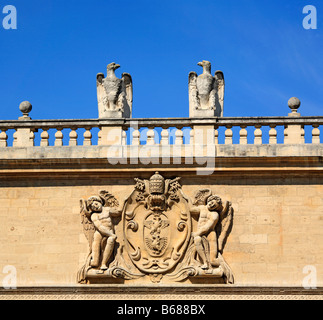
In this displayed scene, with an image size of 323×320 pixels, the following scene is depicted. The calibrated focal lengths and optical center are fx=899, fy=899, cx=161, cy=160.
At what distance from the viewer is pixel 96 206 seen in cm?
1761

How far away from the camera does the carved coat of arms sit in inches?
683

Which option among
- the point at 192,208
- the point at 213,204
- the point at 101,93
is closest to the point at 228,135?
the point at 213,204

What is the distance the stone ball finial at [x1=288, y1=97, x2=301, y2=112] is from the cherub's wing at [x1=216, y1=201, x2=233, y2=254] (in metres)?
2.47

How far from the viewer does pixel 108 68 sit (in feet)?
60.7

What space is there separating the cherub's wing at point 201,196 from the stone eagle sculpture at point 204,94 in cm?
157

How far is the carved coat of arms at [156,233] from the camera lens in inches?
683

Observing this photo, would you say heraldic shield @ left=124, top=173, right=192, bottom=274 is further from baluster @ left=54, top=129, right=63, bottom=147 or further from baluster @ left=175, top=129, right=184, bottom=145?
baluster @ left=54, top=129, right=63, bottom=147

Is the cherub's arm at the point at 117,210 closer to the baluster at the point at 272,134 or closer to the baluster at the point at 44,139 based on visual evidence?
the baluster at the point at 44,139

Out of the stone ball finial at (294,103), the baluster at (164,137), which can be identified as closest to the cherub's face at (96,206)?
the baluster at (164,137)

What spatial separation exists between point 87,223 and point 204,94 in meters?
3.49

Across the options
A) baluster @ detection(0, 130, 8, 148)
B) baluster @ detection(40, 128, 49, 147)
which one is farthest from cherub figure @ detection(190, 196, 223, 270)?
baluster @ detection(0, 130, 8, 148)

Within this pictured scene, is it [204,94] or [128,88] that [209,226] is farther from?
[128,88]

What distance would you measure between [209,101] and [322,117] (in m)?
2.27
